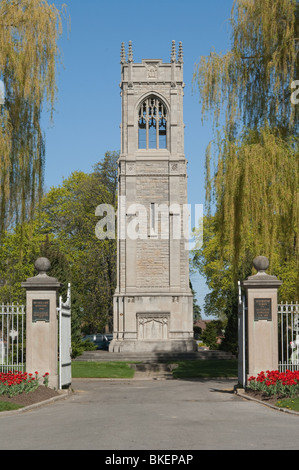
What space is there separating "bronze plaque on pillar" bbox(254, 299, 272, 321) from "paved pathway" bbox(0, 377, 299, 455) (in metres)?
2.46

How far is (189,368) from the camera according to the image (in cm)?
3048

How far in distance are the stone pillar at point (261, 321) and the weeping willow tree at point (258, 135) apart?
1.01 metres

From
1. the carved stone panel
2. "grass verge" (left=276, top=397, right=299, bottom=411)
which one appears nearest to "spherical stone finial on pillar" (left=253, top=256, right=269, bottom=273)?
"grass verge" (left=276, top=397, right=299, bottom=411)

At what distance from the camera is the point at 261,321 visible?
1594 centimetres

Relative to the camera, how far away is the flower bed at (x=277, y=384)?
13672 millimetres

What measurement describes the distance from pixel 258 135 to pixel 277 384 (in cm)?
677

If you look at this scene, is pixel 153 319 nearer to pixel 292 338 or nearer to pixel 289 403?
pixel 292 338

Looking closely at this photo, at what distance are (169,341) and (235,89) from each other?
2190 cm

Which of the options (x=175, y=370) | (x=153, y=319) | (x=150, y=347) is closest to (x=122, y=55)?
(x=153, y=319)

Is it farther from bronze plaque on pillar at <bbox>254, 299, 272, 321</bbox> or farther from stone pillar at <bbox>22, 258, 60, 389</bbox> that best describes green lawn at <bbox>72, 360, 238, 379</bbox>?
stone pillar at <bbox>22, 258, 60, 389</bbox>

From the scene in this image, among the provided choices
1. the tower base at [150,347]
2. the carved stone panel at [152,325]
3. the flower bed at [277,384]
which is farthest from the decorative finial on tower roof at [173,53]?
the flower bed at [277,384]

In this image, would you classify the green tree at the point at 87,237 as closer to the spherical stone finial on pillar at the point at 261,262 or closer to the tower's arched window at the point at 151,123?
the tower's arched window at the point at 151,123
